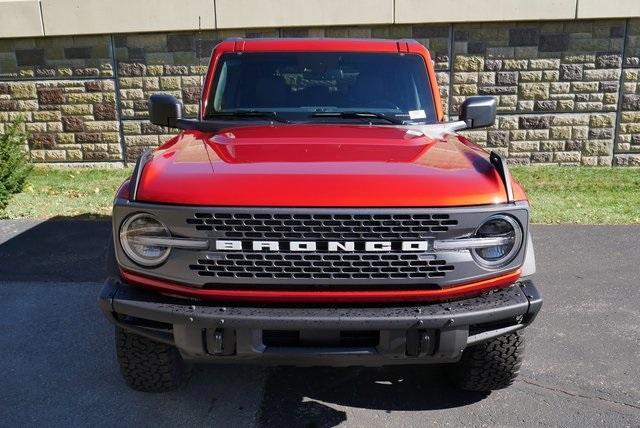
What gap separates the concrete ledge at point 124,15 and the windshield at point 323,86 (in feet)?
17.5

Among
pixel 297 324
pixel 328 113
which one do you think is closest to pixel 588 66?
pixel 328 113

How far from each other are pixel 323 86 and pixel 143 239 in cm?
182

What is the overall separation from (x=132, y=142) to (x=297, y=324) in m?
7.98

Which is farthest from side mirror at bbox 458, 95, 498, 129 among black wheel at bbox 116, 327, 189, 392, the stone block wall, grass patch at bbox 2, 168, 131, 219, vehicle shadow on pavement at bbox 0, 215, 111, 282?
the stone block wall

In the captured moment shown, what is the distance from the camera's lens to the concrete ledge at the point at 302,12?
8.77 m

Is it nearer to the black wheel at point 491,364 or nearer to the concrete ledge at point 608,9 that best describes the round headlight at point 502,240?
the black wheel at point 491,364

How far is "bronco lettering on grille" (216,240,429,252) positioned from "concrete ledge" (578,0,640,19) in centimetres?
792

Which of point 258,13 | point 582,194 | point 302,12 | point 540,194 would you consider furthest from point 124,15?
point 582,194

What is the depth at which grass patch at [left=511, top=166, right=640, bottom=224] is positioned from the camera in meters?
6.69

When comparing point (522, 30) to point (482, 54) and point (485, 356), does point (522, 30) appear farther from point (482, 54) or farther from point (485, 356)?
point (485, 356)

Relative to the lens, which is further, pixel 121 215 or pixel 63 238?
pixel 63 238

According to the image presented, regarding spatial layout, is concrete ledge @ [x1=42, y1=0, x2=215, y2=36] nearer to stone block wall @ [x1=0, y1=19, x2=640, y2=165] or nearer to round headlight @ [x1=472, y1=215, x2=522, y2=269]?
stone block wall @ [x1=0, y1=19, x2=640, y2=165]

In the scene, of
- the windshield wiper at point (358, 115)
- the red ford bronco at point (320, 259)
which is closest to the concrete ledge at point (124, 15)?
the windshield wiper at point (358, 115)

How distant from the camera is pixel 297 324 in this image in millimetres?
2352
